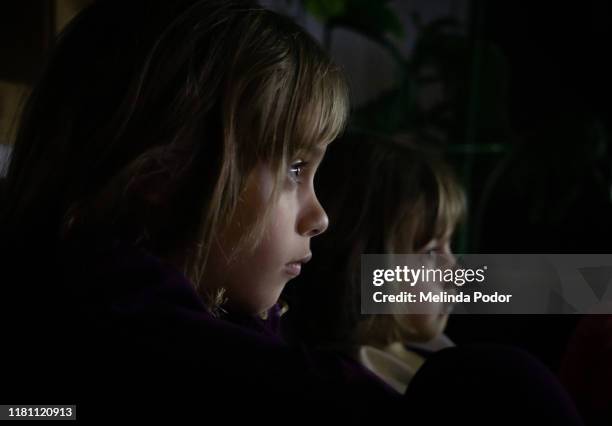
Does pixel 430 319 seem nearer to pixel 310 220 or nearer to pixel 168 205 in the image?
pixel 310 220

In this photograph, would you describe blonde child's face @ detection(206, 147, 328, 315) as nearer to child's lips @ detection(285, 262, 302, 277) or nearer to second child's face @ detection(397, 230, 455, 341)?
child's lips @ detection(285, 262, 302, 277)

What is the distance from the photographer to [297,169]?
0.46 meters

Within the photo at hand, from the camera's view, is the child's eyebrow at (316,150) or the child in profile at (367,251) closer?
the child's eyebrow at (316,150)

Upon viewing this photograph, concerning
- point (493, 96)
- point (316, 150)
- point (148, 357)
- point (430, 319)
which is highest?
point (493, 96)

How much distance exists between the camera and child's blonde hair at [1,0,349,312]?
0.39 meters

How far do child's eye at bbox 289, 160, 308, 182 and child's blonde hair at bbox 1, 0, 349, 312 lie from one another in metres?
0.02

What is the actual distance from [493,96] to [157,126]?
103 cm

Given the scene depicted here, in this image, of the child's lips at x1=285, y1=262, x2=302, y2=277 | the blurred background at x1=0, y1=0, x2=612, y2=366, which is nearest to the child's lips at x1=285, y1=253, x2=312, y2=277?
the child's lips at x1=285, y1=262, x2=302, y2=277

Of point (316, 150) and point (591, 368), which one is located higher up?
point (316, 150)

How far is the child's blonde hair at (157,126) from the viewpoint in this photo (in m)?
0.39

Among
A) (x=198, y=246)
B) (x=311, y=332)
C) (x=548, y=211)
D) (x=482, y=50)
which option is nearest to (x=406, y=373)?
(x=311, y=332)

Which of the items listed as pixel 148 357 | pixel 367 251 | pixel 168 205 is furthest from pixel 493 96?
pixel 148 357

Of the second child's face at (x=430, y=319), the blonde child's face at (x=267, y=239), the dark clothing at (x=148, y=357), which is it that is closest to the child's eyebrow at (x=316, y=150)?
the blonde child's face at (x=267, y=239)

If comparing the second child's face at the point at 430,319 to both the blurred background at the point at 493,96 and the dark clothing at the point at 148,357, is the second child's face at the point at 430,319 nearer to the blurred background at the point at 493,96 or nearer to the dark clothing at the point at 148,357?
the blurred background at the point at 493,96
